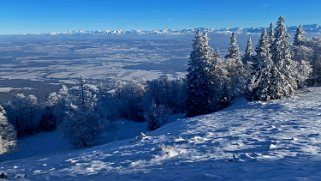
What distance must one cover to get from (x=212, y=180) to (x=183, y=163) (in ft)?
12.2

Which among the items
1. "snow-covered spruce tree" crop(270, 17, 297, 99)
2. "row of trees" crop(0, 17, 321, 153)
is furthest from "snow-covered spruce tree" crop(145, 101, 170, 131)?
"snow-covered spruce tree" crop(270, 17, 297, 99)

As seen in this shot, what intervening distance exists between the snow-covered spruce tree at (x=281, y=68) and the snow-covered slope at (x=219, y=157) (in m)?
20.6

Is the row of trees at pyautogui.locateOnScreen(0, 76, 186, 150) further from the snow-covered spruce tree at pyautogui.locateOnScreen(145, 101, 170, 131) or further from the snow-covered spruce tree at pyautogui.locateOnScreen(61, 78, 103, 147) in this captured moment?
the snow-covered spruce tree at pyautogui.locateOnScreen(61, 78, 103, 147)

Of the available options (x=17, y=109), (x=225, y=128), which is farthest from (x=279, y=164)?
(x=17, y=109)

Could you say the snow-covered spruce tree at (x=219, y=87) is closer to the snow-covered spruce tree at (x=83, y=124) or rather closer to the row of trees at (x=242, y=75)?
the row of trees at (x=242, y=75)

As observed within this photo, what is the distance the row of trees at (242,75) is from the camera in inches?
1959

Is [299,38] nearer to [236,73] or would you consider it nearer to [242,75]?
[236,73]

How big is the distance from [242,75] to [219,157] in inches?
1581

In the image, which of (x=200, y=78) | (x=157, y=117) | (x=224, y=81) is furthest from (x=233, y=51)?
(x=157, y=117)

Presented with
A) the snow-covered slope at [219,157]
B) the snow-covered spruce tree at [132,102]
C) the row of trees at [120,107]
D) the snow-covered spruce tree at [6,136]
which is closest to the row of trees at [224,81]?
the snow-covered spruce tree at [6,136]

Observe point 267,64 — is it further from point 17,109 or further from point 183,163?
point 17,109

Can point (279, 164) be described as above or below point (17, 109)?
above

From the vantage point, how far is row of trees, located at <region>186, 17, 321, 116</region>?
4975cm

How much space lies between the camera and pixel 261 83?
49469 mm
